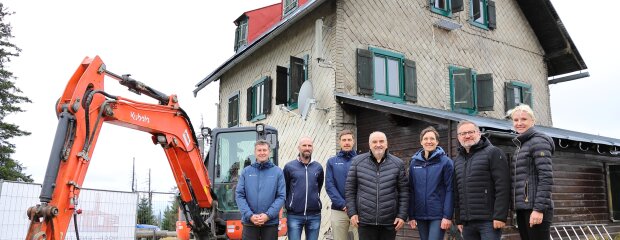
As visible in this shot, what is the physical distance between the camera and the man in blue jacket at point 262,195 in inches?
205

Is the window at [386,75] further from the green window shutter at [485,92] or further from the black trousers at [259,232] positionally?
the black trousers at [259,232]

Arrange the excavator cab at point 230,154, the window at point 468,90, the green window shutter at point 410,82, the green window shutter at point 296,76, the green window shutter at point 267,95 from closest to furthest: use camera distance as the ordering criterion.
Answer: the excavator cab at point 230,154 < the green window shutter at point 296,76 < the green window shutter at point 410,82 < the window at point 468,90 < the green window shutter at point 267,95


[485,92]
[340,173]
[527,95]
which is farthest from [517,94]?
[340,173]

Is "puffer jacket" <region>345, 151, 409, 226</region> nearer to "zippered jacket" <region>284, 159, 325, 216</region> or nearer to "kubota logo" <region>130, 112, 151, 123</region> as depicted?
"zippered jacket" <region>284, 159, 325, 216</region>

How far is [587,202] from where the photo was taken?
32.9 feet

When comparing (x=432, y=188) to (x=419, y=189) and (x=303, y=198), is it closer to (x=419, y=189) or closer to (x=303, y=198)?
(x=419, y=189)

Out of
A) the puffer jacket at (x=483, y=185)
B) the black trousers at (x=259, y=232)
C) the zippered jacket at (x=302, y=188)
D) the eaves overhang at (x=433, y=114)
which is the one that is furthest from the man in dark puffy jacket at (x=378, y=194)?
the eaves overhang at (x=433, y=114)

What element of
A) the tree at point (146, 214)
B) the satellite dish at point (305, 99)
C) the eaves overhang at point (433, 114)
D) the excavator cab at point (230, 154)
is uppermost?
the satellite dish at point (305, 99)

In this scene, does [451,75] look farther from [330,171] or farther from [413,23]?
[330,171]

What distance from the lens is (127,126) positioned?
5.65 meters

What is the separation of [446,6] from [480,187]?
9.23 meters

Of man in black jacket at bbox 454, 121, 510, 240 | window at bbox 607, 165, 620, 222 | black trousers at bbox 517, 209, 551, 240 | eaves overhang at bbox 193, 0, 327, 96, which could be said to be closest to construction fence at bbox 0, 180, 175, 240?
eaves overhang at bbox 193, 0, 327, 96

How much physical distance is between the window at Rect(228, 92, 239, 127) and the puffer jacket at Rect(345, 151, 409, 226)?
1014 centimetres

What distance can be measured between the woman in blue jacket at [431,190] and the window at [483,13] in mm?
9378
